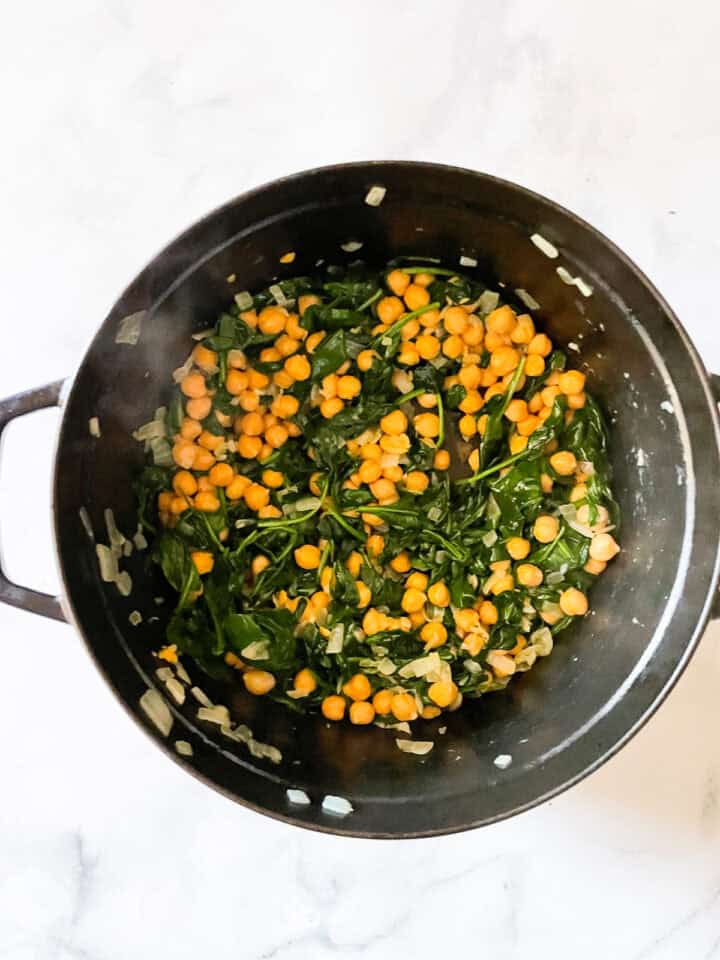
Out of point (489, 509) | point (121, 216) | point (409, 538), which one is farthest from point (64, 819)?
point (121, 216)

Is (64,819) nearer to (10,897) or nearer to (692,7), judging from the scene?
(10,897)

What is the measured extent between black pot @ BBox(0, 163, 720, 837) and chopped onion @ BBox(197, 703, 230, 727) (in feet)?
0.05

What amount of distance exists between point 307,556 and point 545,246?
0.55 m

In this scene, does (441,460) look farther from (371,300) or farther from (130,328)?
(130,328)

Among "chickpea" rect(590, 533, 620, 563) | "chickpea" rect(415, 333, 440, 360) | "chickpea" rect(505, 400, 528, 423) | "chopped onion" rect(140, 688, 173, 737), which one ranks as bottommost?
"chopped onion" rect(140, 688, 173, 737)

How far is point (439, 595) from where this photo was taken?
1.39 m

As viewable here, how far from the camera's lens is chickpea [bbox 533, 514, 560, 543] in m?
1.38

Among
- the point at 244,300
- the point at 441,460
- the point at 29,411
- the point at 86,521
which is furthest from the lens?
the point at 441,460

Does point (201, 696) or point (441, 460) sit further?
point (441, 460)

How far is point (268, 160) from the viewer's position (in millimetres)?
1375

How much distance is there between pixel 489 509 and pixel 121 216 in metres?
0.69

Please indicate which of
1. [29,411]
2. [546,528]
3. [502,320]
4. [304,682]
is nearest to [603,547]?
[546,528]

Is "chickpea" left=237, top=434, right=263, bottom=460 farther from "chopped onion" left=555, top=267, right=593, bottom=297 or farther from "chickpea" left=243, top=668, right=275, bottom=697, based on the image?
"chopped onion" left=555, top=267, right=593, bottom=297

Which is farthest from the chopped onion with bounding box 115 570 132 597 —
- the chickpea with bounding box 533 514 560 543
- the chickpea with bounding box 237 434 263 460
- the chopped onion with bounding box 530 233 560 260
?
the chopped onion with bounding box 530 233 560 260
